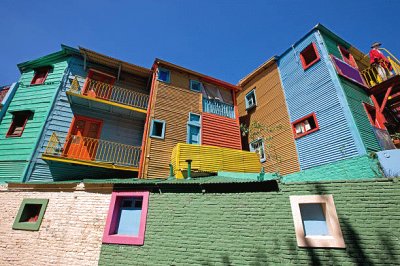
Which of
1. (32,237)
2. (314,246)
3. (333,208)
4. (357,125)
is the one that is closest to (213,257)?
(314,246)

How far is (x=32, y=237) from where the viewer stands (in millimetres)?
7633

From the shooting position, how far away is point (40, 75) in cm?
1322

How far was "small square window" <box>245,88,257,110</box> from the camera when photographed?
16.1m

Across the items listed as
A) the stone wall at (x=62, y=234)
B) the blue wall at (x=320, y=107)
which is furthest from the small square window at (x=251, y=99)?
the stone wall at (x=62, y=234)

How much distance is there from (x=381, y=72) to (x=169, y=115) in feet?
41.8

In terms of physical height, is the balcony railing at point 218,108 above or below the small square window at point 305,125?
above

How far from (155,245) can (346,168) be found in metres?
8.69

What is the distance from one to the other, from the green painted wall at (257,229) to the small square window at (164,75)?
8.79 metres

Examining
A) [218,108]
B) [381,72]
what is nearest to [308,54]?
[381,72]

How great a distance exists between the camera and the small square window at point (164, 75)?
13860mm

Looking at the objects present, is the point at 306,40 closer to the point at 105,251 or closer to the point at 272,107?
the point at 272,107

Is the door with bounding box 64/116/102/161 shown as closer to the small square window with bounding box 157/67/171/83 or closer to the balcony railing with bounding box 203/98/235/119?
the small square window with bounding box 157/67/171/83

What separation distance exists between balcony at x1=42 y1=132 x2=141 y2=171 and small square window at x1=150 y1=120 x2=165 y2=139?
1310 mm

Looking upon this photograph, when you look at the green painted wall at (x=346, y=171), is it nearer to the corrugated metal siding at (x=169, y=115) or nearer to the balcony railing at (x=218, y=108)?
the balcony railing at (x=218, y=108)
